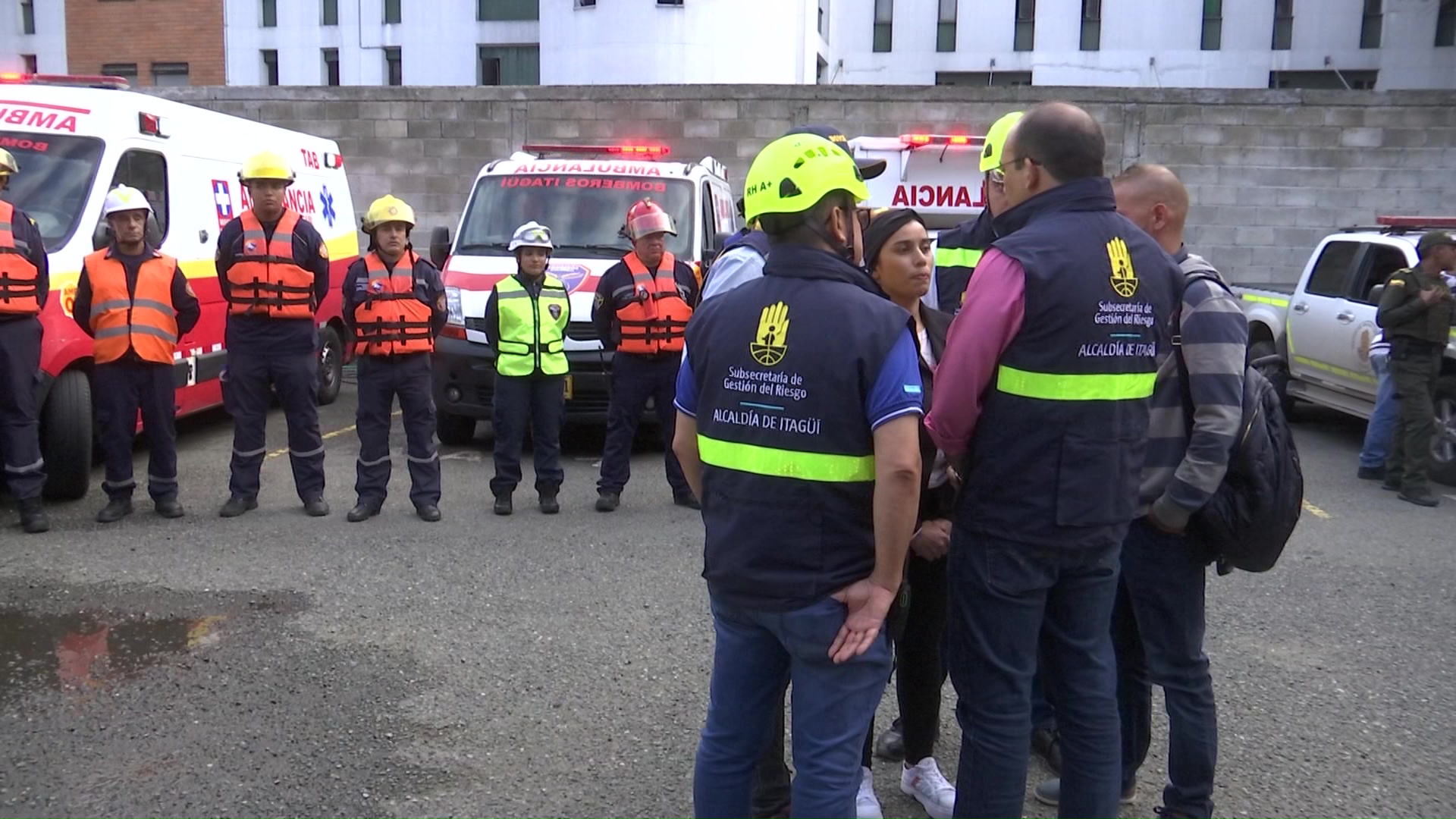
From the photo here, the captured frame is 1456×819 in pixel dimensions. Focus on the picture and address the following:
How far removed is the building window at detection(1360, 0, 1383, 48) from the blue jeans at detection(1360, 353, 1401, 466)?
33613 millimetres

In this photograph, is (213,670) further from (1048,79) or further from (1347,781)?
(1048,79)

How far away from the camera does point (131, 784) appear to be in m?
3.79

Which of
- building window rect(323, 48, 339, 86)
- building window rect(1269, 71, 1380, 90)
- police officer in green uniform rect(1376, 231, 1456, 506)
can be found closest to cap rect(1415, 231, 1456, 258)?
police officer in green uniform rect(1376, 231, 1456, 506)

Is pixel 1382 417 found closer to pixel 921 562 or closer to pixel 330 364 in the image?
pixel 921 562

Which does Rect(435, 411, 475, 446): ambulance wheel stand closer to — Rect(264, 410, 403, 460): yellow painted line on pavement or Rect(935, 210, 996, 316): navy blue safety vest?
Rect(264, 410, 403, 460): yellow painted line on pavement

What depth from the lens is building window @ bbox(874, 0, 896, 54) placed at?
4019 cm

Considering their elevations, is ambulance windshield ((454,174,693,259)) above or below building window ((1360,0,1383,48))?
below

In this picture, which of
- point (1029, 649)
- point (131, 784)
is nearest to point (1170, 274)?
point (1029, 649)

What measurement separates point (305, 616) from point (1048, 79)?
37582 millimetres

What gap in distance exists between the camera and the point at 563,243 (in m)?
9.63

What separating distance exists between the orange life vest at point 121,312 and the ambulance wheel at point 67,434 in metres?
0.52

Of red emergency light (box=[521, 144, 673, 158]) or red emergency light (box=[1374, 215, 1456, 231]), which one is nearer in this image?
red emergency light (box=[1374, 215, 1456, 231])

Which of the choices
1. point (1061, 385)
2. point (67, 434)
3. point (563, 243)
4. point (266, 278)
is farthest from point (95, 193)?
point (1061, 385)

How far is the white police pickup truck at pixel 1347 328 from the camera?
896 centimetres
